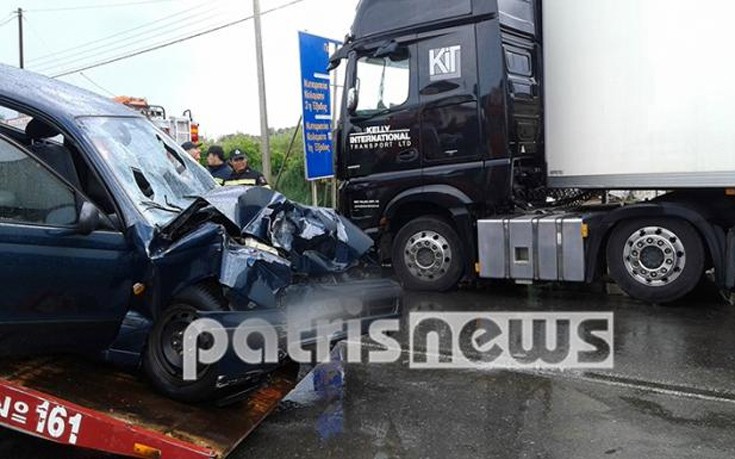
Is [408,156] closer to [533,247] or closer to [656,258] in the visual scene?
[533,247]

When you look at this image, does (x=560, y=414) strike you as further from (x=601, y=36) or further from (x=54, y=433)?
(x=601, y=36)

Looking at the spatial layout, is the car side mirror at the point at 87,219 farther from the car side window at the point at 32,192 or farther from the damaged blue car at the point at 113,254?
the car side window at the point at 32,192

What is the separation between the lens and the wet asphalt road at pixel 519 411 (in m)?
3.62

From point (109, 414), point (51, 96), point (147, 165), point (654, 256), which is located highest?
point (51, 96)

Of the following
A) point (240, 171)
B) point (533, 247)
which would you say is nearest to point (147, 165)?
point (533, 247)

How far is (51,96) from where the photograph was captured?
3.91 metres

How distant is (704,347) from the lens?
17.7 feet

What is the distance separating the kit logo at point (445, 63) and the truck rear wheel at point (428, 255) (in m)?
1.58

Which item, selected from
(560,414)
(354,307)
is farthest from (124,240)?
(560,414)

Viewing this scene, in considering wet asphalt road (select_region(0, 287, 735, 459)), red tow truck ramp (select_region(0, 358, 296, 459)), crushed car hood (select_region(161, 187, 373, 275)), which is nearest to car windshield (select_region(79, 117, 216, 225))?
crushed car hood (select_region(161, 187, 373, 275))

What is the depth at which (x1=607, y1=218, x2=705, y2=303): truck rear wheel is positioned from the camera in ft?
20.6

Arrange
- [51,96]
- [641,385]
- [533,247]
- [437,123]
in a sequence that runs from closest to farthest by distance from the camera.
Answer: [51,96]
[641,385]
[533,247]
[437,123]

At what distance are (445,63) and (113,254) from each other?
14.9ft

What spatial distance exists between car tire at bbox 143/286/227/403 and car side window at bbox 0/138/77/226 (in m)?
0.73
